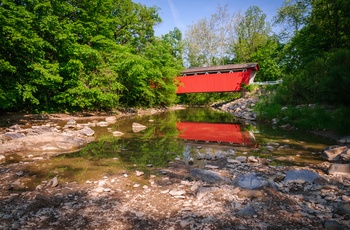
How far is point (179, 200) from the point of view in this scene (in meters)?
3.07

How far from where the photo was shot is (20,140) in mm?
6008

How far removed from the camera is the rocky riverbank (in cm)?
249

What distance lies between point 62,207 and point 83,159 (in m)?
2.42

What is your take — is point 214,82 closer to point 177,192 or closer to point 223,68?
point 223,68

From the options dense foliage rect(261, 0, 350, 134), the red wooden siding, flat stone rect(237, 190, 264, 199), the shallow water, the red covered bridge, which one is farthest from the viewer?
the red wooden siding

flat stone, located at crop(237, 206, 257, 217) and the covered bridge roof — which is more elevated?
the covered bridge roof

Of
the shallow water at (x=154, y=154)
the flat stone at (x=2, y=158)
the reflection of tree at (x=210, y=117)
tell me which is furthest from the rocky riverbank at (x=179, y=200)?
the reflection of tree at (x=210, y=117)

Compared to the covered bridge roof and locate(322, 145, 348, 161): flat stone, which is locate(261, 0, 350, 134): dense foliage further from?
the covered bridge roof

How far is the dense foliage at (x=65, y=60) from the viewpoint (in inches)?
372

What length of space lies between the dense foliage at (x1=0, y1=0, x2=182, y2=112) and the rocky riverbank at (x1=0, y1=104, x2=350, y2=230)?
288 inches

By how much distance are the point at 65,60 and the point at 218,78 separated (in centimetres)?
1974

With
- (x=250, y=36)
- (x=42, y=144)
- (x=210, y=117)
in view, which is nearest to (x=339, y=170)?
(x=42, y=144)

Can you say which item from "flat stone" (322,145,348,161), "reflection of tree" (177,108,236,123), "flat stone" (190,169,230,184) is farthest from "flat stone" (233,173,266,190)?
"reflection of tree" (177,108,236,123)

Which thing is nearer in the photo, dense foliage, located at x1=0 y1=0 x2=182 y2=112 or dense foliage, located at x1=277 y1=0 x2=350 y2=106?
dense foliage, located at x1=277 y1=0 x2=350 y2=106
